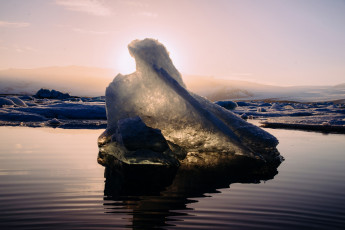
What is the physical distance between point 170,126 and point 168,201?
224cm

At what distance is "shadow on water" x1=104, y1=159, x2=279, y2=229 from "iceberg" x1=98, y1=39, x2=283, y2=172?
0.77 ft

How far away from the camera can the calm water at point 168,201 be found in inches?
92.3

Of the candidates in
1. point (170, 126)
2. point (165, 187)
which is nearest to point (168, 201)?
point (165, 187)

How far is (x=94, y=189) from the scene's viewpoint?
3.26 meters

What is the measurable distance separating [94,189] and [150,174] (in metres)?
0.87

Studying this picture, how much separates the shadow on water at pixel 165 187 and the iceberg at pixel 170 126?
234 mm

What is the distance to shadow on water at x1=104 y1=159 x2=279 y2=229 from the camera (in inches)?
100

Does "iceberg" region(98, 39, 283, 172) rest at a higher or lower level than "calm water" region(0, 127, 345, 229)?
higher

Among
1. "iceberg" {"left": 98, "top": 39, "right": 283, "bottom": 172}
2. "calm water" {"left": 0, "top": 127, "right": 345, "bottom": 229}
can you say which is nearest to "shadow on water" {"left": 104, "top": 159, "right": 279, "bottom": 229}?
"calm water" {"left": 0, "top": 127, "right": 345, "bottom": 229}

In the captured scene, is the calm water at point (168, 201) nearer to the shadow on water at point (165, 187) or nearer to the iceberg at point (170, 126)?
the shadow on water at point (165, 187)

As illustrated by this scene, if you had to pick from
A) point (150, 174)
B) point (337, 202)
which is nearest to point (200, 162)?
point (150, 174)

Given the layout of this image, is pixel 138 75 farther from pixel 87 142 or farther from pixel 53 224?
pixel 53 224

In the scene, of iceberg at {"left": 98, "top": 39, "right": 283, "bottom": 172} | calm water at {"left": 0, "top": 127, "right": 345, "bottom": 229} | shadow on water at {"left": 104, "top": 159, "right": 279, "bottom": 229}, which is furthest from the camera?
iceberg at {"left": 98, "top": 39, "right": 283, "bottom": 172}

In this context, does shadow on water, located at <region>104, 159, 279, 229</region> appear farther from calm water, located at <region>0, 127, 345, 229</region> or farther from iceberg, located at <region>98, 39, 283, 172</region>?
iceberg, located at <region>98, 39, 283, 172</region>
